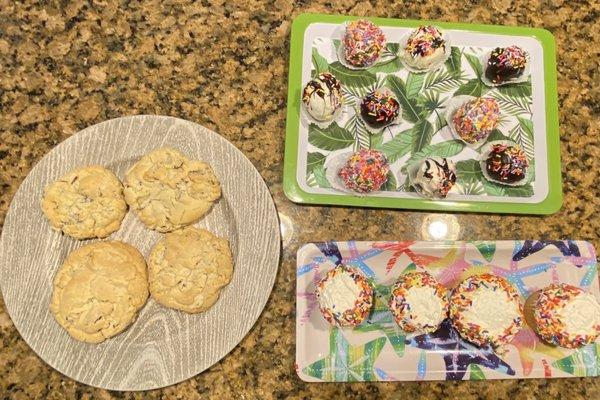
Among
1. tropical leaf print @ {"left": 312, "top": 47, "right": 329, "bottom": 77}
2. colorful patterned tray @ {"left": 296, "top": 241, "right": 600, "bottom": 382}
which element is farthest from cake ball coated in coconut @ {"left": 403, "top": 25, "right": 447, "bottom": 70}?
colorful patterned tray @ {"left": 296, "top": 241, "right": 600, "bottom": 382}

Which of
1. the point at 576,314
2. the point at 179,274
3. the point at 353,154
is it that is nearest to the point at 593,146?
the point at 576,314

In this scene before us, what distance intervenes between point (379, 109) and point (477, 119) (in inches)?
9.2

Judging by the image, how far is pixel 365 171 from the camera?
1233 mm

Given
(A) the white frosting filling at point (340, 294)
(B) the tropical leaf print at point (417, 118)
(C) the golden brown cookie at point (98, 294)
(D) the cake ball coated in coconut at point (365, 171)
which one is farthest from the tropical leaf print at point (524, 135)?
(C) the golden brown cookie at point (98, 294)

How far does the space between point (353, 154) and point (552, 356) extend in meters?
0.66

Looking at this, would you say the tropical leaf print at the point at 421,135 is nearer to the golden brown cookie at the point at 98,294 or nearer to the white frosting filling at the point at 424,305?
the white frosting filling at the point at 424,305

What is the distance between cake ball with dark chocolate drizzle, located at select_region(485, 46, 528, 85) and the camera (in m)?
1.32

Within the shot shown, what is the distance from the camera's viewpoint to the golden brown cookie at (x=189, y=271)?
1146 millimetres

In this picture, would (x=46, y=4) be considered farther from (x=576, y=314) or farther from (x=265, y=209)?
(x=576, y=314)

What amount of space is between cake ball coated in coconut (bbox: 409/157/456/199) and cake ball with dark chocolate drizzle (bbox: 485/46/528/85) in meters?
0.27

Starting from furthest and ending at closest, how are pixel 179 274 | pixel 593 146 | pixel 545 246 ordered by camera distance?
pixel 593 146 → pixel 545 246 → pixel 179 274

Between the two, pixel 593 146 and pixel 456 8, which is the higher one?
pixel 456 8

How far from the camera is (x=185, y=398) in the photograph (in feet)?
4.01

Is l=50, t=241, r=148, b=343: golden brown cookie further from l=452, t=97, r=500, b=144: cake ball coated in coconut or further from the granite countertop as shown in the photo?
l=452, t=97, r=500, b=144: cake ball coated in coconut
